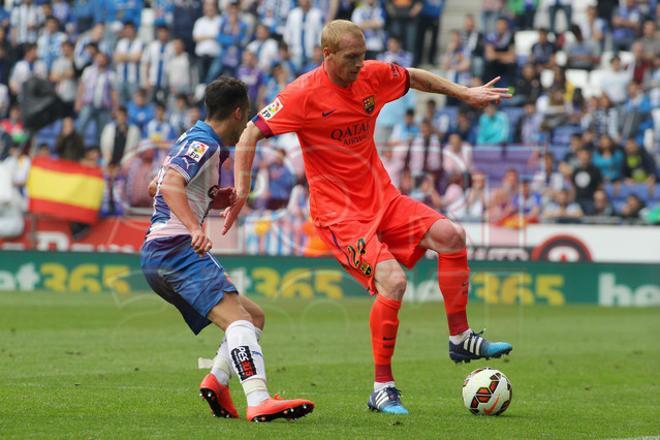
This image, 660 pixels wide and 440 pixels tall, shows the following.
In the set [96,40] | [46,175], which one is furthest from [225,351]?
[96,40]

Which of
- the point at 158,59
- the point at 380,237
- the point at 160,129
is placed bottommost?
the point at 160,129

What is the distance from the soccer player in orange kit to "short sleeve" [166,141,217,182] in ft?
2.33

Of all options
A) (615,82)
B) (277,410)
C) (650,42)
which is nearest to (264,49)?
(615,82)

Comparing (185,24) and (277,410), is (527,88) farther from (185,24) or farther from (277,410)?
(277,410)

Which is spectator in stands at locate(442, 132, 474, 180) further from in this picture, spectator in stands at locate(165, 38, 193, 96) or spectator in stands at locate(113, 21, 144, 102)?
spectator in stands at locate(113, 21, 144, 102)

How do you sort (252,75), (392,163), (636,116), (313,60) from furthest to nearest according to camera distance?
(313,60)
(252,75)
(636,116)
(392,163)

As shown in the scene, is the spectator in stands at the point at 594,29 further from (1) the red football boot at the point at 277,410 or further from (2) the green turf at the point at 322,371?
(1) the red football boot at the point at 277,410

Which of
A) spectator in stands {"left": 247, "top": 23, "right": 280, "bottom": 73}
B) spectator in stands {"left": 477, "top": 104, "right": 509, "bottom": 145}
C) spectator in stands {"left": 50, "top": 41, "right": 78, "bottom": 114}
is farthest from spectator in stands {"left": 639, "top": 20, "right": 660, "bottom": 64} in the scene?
spectator in stands {"left": 50, "top": 41, "right": 78, "bottom": 114}

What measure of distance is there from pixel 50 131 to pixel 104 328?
11.5m

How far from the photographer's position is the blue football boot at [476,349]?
8586 mm

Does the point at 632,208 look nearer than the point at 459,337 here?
No

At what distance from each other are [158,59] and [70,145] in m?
3.67

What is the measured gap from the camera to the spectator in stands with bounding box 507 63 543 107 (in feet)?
80.8

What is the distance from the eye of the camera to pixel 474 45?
2575cm
